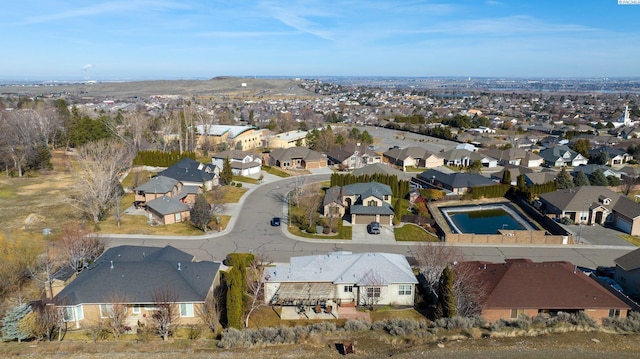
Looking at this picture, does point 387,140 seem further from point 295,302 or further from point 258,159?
point 295,302

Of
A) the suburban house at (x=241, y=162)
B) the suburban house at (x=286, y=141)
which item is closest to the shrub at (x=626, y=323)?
the suburban house at (x=241, y=162)

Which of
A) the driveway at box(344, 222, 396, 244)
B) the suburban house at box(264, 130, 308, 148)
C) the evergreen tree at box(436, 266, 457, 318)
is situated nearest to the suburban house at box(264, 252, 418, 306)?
the evergreen tree at box(436, 266, 457, 318)

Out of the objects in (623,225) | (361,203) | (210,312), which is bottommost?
(623,225)

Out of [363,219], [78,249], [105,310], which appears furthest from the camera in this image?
[363,219]

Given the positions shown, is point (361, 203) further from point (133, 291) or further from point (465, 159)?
point (465, 159)

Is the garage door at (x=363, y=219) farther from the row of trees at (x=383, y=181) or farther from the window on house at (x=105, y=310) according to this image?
the window on house at (x=105, y=310)

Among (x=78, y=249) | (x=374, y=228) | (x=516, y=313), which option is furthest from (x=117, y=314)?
(x=374, y=228)

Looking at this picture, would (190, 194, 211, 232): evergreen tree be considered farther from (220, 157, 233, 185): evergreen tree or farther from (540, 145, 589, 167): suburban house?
(540, 145, 589, 167): suburban house
